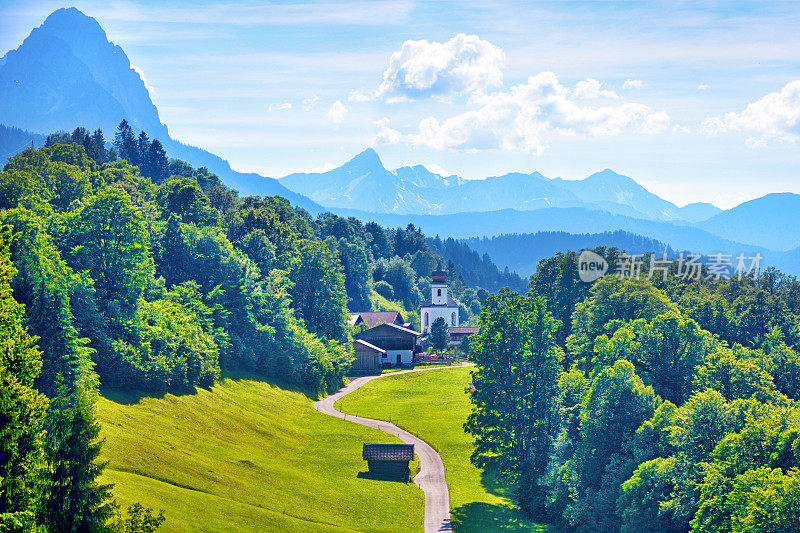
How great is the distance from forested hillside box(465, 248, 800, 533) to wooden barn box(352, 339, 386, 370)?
44.1 metres

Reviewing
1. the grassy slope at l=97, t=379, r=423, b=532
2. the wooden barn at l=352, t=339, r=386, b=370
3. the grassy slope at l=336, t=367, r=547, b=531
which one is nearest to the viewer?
the grassy slope at l=97, t=379, r=423, b=532

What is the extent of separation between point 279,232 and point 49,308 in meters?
71.6

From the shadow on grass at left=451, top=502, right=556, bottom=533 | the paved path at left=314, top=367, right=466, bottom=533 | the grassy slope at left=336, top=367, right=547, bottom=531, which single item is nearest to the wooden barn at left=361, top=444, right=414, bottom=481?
the paved path at left=314, top=367, right=466, bottom=533

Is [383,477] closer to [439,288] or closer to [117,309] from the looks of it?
[117,309]

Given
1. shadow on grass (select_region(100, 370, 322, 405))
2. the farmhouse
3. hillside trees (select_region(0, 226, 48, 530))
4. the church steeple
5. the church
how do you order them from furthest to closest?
the church, the church steeple, the farmhouse, shadow on grass (select_region(100, 370, 322, 405)), hillside trees (select_region(0, 226, 48, 530))

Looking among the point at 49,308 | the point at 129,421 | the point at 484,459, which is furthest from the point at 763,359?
the point at 49,308

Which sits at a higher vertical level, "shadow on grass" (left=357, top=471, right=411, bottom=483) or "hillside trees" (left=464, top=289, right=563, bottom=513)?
"hillside trees" (left=464, top=289, right=563, bottom=513)

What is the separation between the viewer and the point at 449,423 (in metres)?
79.7

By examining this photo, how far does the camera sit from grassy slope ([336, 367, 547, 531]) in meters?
52.4

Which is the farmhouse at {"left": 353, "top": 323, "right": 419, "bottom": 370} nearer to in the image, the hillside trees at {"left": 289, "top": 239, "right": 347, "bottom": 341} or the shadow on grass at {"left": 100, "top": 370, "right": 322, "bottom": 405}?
the hillside trees at {"left": 289, "top": 239, "right": 347, "bottom": 341}

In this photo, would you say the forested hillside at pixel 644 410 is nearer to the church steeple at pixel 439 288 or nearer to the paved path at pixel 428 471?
the paved path at pixel 428 471

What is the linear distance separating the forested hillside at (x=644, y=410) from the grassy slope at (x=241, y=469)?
1012 cm

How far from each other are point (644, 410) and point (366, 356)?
7344cm

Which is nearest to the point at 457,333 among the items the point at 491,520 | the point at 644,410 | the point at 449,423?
the point at 449,423
